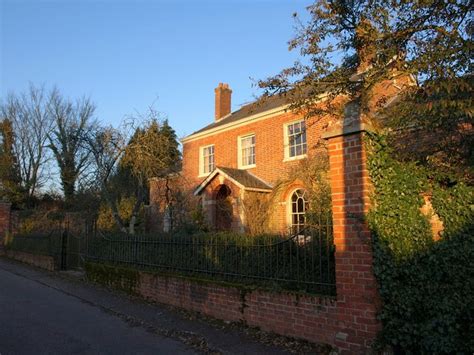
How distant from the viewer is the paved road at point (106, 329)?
227 inches

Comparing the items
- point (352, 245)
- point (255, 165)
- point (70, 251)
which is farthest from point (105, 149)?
point (352, 245)

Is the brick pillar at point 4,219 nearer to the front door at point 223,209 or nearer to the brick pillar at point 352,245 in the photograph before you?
the front door at point 223,209

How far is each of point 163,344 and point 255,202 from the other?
10.9 meters

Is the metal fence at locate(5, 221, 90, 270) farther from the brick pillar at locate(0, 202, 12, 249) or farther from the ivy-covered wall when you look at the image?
the ivy-covered wall

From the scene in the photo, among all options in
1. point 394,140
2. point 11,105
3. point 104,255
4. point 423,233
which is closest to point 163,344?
point 423,233

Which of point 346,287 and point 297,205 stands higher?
point 297,205

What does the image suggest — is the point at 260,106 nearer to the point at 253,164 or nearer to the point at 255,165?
the point at 255,165

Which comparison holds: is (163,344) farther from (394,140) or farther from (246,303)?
(394,140)

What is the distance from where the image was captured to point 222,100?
24750 mm

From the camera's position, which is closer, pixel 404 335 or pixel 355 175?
pixel 404 335

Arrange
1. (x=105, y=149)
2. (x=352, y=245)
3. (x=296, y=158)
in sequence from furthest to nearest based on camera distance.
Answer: (x=296, y=158)
(x=105, y=149)
(x=352, y=245)

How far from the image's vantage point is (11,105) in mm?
33969

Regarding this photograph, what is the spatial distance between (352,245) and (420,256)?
2.52ft

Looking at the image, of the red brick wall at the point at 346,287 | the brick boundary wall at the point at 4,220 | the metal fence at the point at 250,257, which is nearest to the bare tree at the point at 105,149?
the metal fence at the point at 250,257
